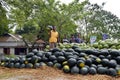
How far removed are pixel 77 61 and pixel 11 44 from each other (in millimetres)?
46377

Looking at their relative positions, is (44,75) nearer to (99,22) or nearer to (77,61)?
(77,61)

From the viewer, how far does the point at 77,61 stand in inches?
320

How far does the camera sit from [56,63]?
8.48m

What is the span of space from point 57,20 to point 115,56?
23.7 m

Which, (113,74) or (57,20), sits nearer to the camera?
(113,74)

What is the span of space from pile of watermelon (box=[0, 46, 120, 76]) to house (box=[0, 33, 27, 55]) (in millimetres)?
43512

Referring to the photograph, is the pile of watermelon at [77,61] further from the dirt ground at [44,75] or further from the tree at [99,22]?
the tree at [99,22]

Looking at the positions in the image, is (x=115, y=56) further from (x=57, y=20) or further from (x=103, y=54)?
(x=57, y=20)

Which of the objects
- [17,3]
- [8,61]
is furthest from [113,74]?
[17,3]

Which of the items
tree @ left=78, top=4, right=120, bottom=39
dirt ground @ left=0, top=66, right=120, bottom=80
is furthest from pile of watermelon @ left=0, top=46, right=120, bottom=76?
tree @ left=78, top=4, right=120, bottom=39

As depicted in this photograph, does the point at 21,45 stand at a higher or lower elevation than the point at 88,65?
higher

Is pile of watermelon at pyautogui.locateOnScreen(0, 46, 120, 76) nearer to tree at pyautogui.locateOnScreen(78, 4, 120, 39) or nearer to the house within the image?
tree at pyautogui.locateOnScreen(78, 4, 120, 39)

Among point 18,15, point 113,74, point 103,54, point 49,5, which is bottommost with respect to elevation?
point 113,74

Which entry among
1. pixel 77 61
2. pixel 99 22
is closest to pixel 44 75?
pixel 77 61
